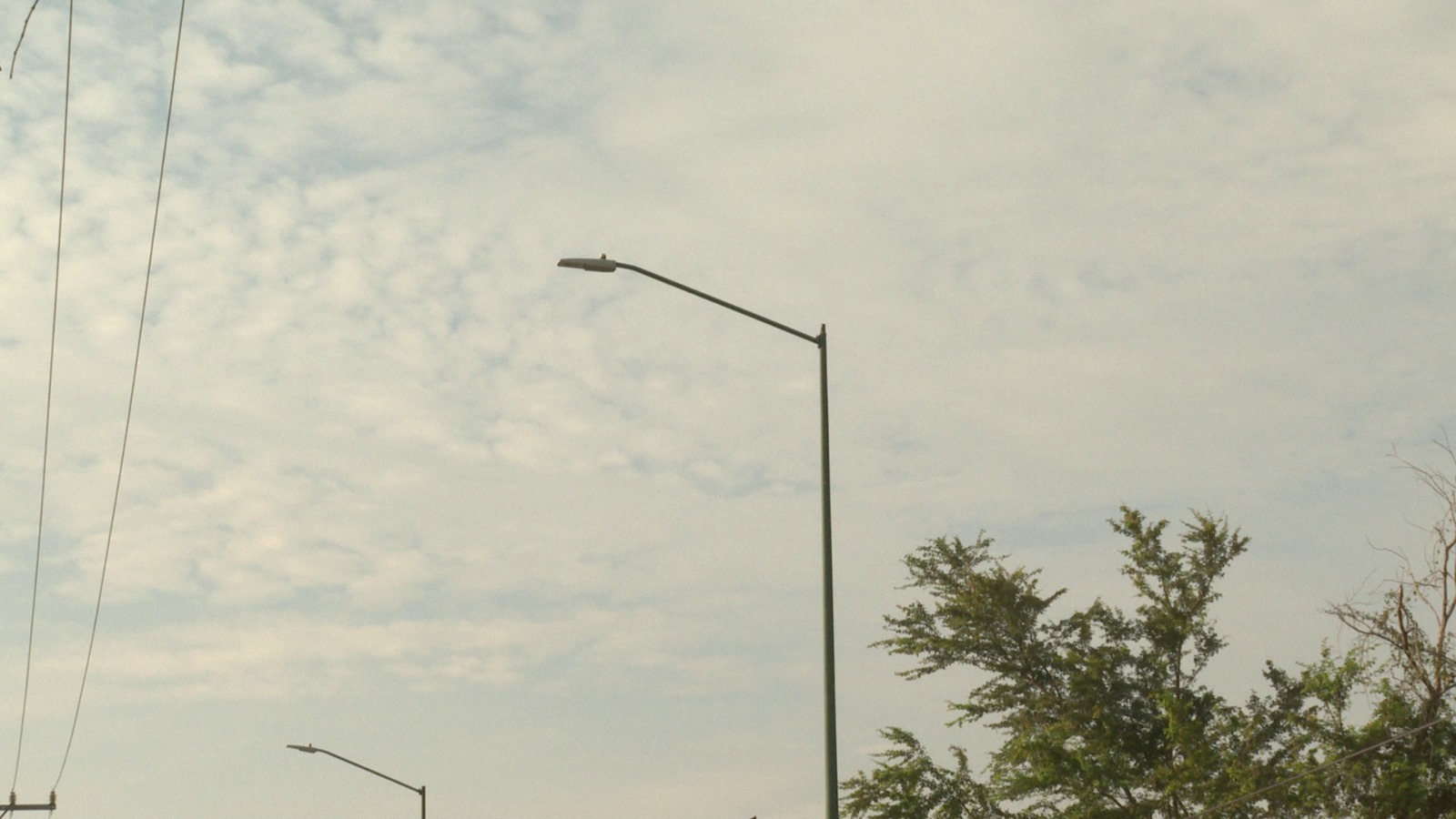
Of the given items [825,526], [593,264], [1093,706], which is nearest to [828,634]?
[825,526]

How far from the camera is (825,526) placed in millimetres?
16344

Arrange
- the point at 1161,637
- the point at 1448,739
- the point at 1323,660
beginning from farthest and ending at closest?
the point at 1161,637 < the point at 1323,660 < the point at 1448,739

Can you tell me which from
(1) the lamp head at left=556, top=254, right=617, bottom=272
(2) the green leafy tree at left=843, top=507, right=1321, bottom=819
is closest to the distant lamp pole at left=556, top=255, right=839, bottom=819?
(1) the lamp head at left=556, top=254, right=617, bottom=272

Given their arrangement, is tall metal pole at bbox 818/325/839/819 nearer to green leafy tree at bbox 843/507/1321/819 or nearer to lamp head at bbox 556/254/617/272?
lamp head at bbox 556/254/617/272

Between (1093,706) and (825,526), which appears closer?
(825,526)

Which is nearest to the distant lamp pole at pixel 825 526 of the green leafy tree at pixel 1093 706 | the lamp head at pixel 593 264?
the lamp head at pixel 593 264

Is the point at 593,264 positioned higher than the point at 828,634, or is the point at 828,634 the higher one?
the point at 593,264

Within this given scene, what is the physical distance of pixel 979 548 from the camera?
46531 millimetres

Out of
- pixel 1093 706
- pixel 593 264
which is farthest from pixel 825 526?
pixel 1093 706

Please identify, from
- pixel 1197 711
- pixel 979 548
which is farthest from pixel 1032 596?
pixel 1197 711

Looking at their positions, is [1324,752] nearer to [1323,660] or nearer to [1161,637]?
[1323,660]

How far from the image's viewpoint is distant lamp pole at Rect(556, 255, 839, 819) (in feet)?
49.8

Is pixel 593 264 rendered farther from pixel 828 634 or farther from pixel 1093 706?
pixel 1093 706

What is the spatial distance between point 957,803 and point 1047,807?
3126mm
